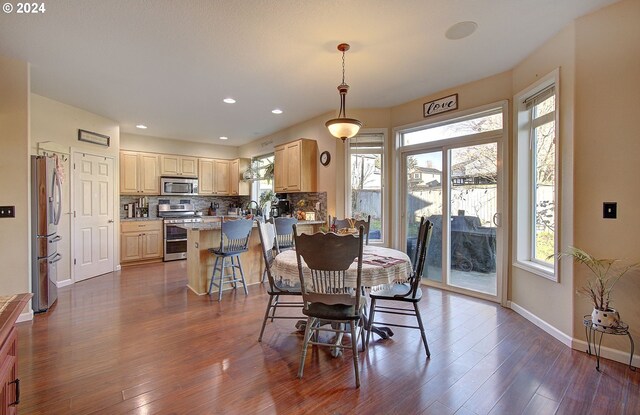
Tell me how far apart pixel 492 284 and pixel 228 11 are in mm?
4034

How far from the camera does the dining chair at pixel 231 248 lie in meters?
3.64

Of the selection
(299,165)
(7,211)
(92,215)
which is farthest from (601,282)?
(92,215)

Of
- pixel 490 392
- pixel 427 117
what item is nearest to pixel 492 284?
pixel 490 392

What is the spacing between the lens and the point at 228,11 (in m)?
2.30

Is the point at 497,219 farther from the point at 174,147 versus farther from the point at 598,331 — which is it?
the point at 174,147

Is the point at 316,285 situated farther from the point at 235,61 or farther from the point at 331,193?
the point at 331,193

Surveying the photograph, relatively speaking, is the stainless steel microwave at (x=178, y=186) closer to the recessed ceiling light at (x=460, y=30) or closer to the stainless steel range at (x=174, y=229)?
the stainless steel range at (x=174, y=229)

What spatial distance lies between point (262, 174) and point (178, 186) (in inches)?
73.3

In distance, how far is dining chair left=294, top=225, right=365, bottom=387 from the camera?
1945 mm

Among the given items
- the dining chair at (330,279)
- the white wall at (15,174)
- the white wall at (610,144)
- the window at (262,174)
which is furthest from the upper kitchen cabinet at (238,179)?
the white wall at (610,144)

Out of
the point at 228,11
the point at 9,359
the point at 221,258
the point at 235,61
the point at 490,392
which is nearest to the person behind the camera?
the point at 9,359

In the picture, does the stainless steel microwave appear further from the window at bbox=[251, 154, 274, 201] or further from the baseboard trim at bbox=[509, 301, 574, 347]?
the baseboard trim at bbox=[509, 301, 574, 347]

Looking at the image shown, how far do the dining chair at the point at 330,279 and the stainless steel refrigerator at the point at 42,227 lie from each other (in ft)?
10.4

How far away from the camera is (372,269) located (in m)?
2.17
